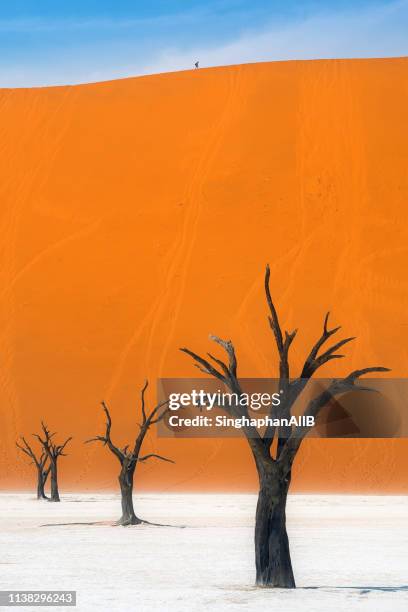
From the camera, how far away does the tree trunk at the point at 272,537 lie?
12625mm

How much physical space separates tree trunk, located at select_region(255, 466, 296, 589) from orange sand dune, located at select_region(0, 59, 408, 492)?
2818 centimetres

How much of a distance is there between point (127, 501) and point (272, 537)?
12110 millimetres

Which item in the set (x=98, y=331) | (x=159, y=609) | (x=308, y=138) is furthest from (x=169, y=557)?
(x=308, y=138)

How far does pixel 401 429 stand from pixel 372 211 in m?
12.6

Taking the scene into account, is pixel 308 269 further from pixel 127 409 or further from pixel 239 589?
pixel 239 589

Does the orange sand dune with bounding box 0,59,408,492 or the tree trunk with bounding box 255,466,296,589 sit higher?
the orange sand dune with bounding box 0,59,408,492

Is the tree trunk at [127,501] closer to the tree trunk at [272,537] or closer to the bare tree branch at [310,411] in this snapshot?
the tree trunk at [272,537]

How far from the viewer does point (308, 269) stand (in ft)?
161

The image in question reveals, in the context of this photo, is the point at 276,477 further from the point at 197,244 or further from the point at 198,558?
the point at 197,244

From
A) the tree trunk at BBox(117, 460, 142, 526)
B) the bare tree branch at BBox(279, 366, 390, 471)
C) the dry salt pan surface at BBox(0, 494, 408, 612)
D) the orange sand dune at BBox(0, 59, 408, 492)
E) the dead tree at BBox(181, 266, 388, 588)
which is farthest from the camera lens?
the orange sand dune at BBox(0, 59, 408, 492)

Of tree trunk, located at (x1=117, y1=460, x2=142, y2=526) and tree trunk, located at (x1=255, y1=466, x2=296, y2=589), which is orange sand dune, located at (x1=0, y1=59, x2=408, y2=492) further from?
tree trunk, located at (x1=255, y1=466, x2=296, y2=589)

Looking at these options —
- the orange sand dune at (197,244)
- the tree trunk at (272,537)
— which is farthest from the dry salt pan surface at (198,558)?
the orange sand dune at (197,244)

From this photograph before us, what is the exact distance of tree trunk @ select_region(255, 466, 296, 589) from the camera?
12625 millimetres

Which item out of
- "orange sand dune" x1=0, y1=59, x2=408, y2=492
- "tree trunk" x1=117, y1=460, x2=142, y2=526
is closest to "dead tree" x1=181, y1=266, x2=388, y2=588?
"tree trunk" x1=117, y1=460, x2=142, y2=526
